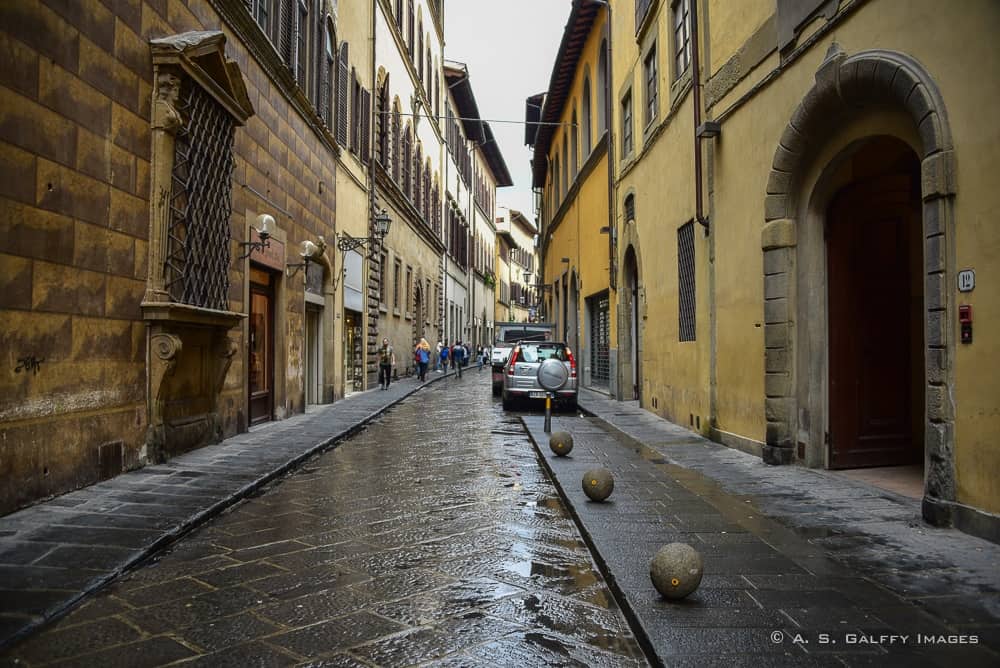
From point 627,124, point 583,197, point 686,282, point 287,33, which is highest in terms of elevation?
point 287,33

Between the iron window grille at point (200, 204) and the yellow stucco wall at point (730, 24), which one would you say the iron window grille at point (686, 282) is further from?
the iron window grille at point (200, 204)

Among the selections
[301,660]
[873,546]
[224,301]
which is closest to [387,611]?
[301,660]

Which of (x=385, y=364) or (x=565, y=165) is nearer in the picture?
(x=385, y=364)

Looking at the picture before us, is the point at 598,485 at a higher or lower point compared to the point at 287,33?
lower

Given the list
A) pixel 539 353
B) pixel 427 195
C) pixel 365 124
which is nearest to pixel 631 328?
pixel 539 353

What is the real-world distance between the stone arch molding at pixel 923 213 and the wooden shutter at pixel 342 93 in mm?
11554

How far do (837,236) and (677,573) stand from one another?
551 cm

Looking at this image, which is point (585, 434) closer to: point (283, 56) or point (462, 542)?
point (462, 542)

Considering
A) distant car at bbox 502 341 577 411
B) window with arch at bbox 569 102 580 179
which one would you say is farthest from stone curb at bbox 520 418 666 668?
window with arch at bbox 569 102 580 179

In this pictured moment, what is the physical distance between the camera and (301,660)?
3314mm

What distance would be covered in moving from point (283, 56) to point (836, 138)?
9.31m

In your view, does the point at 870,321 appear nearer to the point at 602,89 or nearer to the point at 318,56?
the point at 318,56

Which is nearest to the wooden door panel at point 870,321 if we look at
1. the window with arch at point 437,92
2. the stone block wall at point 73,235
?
the stone block wall at point 73,235

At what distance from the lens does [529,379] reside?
1658 centimetres
